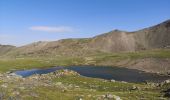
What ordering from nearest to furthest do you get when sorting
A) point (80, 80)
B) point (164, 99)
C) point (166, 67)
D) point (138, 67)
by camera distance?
1. point (164, 99)
2. point (80, 80)
3. point (166, 67)
4. point (138, 67)

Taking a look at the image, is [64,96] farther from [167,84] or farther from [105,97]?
[167,84]

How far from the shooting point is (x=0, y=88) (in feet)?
158

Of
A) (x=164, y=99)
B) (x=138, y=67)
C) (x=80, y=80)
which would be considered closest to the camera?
(x=164, y=99)

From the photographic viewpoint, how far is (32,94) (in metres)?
46.9

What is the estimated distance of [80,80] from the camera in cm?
9725

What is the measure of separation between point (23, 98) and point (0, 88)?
6.48 meters

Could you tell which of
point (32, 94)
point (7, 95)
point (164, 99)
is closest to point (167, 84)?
point (164, 99)

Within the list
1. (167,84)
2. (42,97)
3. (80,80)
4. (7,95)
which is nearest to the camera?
A: (7,95)

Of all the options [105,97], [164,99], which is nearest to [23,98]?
[105,97]

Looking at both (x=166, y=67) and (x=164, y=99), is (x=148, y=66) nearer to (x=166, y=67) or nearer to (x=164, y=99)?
(x=166, y=67)

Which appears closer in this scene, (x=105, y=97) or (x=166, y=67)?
(x=105, y=97)

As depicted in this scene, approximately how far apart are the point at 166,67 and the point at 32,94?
14962 centimetres

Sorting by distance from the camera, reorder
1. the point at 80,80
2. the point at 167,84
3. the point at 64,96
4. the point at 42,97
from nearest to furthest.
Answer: the point at 42,97 < the point at 64,96 < the point at 167,84 < the point at 80,80

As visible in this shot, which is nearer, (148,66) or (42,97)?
(42,97)
